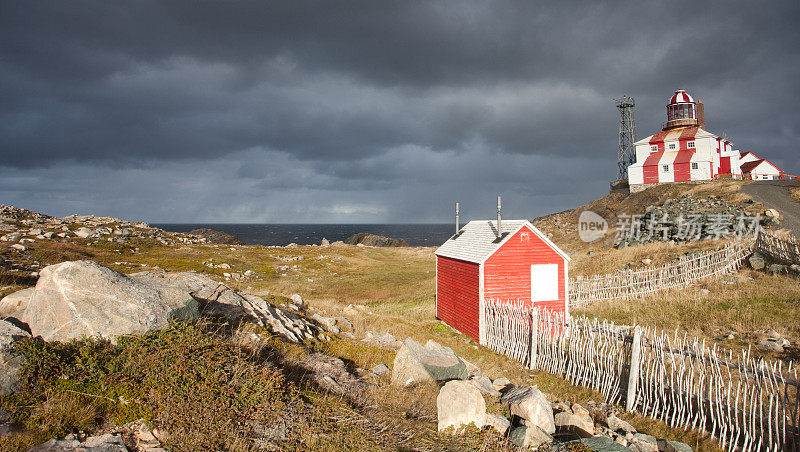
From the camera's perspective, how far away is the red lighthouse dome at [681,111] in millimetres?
57188

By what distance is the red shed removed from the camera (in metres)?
18.0

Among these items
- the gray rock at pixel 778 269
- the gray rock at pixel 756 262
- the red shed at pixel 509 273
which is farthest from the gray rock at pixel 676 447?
the gray rock at pixel 756 262

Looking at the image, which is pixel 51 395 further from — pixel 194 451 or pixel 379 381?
pixel 379 381

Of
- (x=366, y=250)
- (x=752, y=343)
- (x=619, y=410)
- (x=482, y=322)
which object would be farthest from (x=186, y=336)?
(x=366, y=250)

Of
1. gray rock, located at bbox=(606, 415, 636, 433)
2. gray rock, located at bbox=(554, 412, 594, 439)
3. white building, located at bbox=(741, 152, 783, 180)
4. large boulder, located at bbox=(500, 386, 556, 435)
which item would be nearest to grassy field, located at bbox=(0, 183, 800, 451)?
gray rock, located at bbox=(606, 415, 636, 433)

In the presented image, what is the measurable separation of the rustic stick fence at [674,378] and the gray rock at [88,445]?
9.13 metres

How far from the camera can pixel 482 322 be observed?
55.6 ft

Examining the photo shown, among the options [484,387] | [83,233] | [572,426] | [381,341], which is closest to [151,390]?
[484,387]

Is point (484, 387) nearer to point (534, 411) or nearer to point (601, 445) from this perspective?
point (534, 411)

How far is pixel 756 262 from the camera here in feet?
77.8

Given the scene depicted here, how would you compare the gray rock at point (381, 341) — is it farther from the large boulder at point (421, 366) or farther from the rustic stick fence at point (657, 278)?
the rustic stick fence at point (657, 278)

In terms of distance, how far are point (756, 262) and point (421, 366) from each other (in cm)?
2569

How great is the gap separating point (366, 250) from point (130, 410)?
5334 centimetres

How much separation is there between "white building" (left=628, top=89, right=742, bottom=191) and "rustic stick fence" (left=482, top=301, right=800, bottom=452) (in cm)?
5069
